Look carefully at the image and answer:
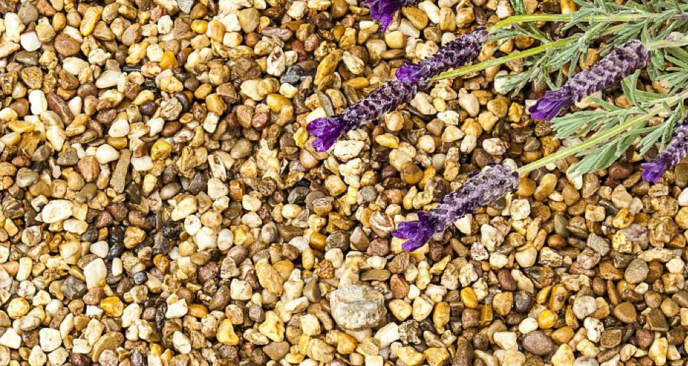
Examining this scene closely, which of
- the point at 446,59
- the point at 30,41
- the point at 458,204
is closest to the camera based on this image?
the point at 458,204

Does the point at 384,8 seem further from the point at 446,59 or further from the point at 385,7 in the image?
the point at 446,59

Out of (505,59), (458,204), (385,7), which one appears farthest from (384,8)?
(458,204)

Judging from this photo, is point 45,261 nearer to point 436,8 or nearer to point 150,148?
point 150,148

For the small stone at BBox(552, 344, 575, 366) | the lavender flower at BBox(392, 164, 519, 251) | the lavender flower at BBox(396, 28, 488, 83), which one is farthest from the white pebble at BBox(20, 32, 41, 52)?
the small stone at BBox(552, 344, 575, 366)

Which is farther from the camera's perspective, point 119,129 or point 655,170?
point 119,129

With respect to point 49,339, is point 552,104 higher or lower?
higher

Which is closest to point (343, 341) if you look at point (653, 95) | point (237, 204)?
point (237, 204)
